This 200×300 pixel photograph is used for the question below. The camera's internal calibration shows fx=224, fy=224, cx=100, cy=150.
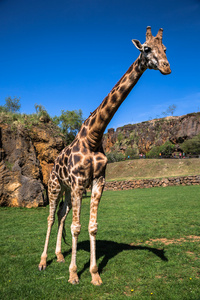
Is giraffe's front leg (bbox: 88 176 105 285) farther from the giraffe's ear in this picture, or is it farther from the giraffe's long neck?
the giraffe's ear

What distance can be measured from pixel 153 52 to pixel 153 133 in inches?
3814

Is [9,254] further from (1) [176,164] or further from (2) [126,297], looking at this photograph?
(1) [176,164]

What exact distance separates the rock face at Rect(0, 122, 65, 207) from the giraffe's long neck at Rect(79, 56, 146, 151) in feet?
30.1

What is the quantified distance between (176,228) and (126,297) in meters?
4.90

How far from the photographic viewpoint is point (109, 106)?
4324 mm

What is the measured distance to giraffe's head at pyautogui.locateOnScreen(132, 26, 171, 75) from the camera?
3.59 m

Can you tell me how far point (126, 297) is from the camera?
11.8 ft

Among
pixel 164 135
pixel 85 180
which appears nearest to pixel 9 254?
pixel 85 180

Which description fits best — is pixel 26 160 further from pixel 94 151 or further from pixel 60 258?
pixel 94 151

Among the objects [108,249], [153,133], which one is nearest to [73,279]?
[108,249]

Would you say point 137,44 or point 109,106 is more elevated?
point 137,44

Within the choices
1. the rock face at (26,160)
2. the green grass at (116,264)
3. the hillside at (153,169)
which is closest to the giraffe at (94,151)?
the green grass at (116,264)

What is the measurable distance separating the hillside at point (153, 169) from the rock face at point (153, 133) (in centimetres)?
3336

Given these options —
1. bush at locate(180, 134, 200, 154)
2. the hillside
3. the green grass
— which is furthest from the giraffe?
bush at locate(180, 134, 200, 154)
